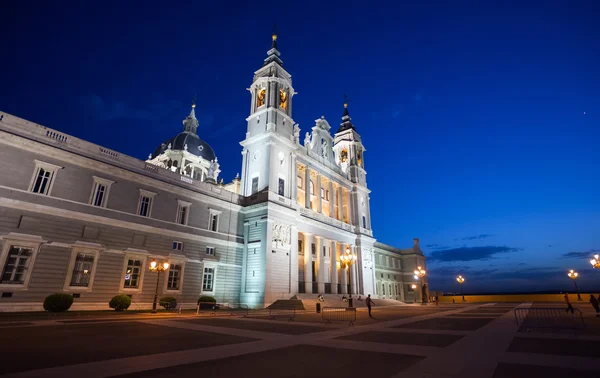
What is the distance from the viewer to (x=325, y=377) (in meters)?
6.17

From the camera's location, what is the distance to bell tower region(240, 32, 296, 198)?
40.2 metres

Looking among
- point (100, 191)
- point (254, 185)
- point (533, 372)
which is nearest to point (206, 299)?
point (100, 191)

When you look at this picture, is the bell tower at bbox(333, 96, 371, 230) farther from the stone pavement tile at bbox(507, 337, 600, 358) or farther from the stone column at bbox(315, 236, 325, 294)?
the stone pavement tile at bbox(507, 337, 600, 358)

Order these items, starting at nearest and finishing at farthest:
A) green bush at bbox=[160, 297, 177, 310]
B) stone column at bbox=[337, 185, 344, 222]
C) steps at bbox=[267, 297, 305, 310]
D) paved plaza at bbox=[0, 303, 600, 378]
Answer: paved plaza at bbox=[0, 303, 600, 378]
green bush at bbox=[160, 297, 177, 310]
steps at bbox=[267, 297, 305, 310]
stone column at bbox=[337, 185, 344, 222]

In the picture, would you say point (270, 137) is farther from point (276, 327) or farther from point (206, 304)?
point (276, 327)

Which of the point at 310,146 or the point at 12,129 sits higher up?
the point at 310,146

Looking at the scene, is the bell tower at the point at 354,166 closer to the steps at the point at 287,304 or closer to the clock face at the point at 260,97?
the clock face at the point at 260,97

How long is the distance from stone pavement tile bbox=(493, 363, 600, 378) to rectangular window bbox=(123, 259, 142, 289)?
27.5m

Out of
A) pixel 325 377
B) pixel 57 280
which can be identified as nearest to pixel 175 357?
pixel 325 377

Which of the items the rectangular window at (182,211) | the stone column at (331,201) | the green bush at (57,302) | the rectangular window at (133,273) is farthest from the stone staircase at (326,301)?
the green bush at (57,302)

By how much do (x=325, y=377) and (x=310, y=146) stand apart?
45946 millimetres

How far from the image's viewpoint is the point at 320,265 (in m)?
44.8

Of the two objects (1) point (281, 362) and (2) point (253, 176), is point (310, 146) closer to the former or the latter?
(2) point (253, 176)

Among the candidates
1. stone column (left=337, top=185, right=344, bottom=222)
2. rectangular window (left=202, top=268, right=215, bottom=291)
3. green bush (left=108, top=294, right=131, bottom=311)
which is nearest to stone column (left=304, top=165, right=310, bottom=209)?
stone column (left=337, top=185, right=344, bottom=222)
